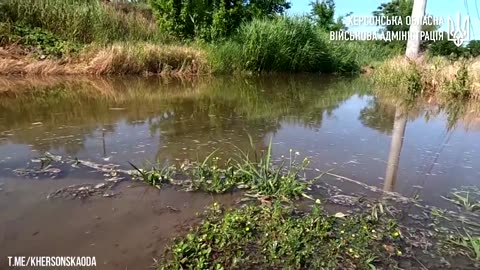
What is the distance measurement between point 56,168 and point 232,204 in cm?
128

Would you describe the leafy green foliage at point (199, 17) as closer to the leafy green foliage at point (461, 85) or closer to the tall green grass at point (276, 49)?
the tall green grass at point (276, 49)

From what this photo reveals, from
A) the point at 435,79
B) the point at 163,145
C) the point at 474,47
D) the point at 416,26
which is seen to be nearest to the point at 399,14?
the point at 474,47

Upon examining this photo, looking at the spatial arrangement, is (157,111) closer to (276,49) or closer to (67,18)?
(67,18)

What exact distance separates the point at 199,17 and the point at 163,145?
1021 cm

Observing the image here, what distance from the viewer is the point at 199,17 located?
12680mm

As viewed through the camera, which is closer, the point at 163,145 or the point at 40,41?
the point at 163,145

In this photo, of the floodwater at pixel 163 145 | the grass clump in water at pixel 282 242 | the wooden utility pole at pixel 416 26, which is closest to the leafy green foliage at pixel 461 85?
the floodwater at pixel 163 145

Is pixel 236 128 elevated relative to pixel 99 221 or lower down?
elevated

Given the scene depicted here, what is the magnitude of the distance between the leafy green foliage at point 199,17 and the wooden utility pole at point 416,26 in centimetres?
535

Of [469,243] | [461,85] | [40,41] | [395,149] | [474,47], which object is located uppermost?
[474,47]

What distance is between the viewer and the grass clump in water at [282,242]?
1.65 m

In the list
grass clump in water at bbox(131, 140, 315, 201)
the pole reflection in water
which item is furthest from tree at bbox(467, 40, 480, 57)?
grass clump in water at bbox(131, 140, 315, 201)

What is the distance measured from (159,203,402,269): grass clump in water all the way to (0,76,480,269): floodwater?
6.8 inches

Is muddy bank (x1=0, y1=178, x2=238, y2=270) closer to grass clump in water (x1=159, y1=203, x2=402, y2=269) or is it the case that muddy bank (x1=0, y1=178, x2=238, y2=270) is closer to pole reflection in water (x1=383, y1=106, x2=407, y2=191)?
grass clump in water (x1=159, y1=203, x2=402, y2=269)
